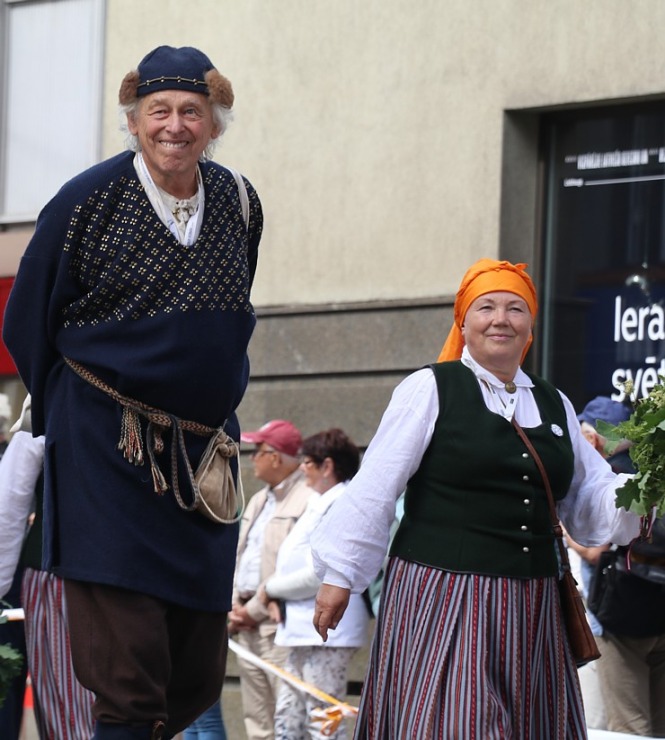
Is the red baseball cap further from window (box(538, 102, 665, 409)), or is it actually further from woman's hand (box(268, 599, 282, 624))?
window (box(538, 102, 665, 409))

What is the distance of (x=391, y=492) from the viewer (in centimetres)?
501

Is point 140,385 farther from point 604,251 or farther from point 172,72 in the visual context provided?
point 604,251

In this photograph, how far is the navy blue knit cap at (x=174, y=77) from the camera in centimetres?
443

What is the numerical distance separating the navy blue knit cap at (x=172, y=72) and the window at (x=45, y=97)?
24.6ft

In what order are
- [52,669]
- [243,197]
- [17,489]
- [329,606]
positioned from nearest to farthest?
[243,197]
[329,606]
[17,489]
[52,669]

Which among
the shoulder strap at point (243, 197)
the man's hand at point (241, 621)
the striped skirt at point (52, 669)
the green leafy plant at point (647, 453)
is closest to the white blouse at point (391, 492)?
the green leafy plant at point (647, 453)

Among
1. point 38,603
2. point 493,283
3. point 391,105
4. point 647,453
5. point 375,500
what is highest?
point 391,105

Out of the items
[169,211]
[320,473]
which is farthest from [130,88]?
[320,473]

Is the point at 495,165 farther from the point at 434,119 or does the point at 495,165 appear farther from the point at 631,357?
the point at 631,357

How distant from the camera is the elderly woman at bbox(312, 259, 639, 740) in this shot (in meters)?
4.93

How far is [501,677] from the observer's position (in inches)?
195

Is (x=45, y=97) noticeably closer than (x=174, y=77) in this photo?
No

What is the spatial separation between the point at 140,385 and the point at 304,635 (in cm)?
385

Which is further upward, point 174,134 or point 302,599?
point 174,134
